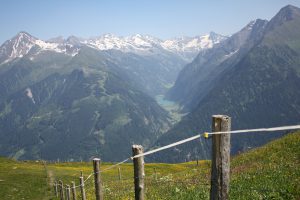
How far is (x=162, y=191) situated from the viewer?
2133cm

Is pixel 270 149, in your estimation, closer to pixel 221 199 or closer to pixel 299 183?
pixel 299 183

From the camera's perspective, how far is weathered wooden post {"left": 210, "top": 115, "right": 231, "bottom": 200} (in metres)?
9.03

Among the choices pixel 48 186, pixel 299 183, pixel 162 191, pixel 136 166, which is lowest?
pixel 48 186

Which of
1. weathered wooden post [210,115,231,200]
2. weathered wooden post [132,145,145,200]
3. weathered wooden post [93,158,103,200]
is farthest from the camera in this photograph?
weathered wooden post [93,158,103,200]

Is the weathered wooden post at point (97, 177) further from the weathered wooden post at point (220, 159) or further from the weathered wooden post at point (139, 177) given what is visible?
the weathered wooden post at point (220, 159)

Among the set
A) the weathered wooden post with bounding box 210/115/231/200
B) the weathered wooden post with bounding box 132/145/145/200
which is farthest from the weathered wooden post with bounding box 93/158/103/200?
the weathered wooden post with bounding box 210/115/231/200

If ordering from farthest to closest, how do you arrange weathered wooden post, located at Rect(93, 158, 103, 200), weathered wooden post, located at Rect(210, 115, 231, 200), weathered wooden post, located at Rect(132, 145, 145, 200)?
1. weathered wooden post, located at Rect(93, 158, 103, 200)
2. weathered wooden post, located at Rect(132, 145, 145, 200)
3. weathered wooden post, located at Rect(210, 115, 231, 200)

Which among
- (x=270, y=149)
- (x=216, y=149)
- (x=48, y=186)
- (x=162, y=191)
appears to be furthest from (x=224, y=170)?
(x=48, y=186)

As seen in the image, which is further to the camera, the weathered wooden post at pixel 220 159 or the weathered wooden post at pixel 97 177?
the weathered wooden post at pixel 97 177

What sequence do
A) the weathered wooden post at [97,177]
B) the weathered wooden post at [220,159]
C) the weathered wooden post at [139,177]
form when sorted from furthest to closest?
1. the weathered wooden post at [97,177]
2. the weathered wooden post at [139,177]
3. the weathered wooden post at [220,159]

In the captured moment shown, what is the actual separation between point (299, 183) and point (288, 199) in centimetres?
125

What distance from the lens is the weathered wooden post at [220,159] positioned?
903 cm

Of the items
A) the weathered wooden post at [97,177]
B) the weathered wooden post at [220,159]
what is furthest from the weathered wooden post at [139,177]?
the weathered wooden post at [97,177]

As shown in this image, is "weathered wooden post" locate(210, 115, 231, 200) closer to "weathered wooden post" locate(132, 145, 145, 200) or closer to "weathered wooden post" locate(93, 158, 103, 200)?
"weathered wooden post" locate(132, 145, 145, 200)
